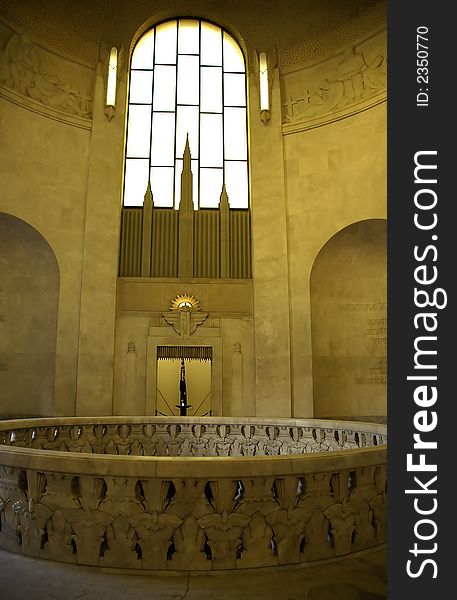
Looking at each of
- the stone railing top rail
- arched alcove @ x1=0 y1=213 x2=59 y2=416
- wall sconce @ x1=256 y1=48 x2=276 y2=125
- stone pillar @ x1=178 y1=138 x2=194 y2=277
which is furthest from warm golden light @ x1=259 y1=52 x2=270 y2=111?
the stone railing top rail

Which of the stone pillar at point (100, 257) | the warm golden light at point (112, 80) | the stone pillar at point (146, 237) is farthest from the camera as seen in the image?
the warm golden light at point (112, 80)

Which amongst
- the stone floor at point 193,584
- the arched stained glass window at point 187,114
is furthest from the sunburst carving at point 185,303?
the stone floor at point 193,584

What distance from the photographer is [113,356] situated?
14516 mm

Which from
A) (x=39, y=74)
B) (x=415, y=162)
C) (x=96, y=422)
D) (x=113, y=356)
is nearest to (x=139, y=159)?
(x=39, y=74)

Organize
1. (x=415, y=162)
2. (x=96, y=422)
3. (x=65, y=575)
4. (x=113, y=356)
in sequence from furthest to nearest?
(x=113, y=356)
(x=96, y=422)
(x=65, y=575)
(x=415, y=162)

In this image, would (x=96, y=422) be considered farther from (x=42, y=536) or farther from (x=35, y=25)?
(x=35, y=25)

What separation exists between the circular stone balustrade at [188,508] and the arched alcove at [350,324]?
1042cm

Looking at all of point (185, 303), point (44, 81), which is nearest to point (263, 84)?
point (44, 81)

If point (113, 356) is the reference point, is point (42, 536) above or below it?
below

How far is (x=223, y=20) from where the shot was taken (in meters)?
17.1

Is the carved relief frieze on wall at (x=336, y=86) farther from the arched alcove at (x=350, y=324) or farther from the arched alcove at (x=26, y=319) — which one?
the arched alcove at (x=26, y=319)

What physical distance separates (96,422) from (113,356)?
548 centimetres

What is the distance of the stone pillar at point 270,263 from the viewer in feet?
47.5

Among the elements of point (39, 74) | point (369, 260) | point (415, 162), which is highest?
point (39, 74)
